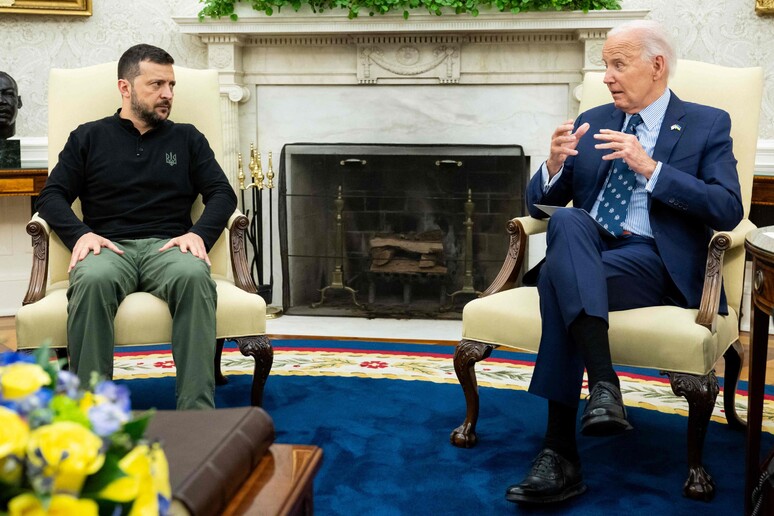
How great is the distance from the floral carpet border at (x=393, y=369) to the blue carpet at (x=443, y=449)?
0.27ft

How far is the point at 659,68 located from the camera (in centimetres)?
251

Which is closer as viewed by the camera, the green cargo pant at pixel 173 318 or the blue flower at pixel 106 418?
the blue flower at pixel 106 418

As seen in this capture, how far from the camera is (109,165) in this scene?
108 inches

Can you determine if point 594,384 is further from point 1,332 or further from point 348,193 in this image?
point 1,332

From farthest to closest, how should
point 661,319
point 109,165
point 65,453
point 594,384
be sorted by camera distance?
point 109,165 < point 661,319 < point 594,384 < point 65,453

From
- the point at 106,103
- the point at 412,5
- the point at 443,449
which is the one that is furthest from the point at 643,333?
the point at 412,5

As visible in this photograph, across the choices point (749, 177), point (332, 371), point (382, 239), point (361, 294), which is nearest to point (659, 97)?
point (749, 177)

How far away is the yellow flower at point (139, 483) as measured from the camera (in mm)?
686

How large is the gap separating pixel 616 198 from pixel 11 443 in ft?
6.79

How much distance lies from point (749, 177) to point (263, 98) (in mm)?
2561

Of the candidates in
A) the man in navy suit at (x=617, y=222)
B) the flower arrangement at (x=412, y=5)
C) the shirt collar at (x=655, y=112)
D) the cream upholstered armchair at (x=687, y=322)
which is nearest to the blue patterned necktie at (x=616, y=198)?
the man in navy suit at (x=617, y=222)

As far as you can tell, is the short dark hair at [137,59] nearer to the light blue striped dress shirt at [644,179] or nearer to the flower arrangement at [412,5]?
the light blue striped dress shirt at [644,179]

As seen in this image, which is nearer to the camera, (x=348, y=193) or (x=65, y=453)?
(x=65, y=453)

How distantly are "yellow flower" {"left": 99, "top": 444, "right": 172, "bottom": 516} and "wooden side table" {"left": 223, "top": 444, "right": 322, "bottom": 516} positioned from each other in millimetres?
450
